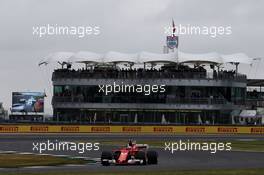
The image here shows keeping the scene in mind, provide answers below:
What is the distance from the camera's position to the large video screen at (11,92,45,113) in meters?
87.6

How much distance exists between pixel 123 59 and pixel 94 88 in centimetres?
716

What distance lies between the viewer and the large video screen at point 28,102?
8762cm

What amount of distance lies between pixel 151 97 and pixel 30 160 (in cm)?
4695

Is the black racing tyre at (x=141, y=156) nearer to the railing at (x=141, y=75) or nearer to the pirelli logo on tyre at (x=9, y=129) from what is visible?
the pirelli logo on tyre at (x=9, y=129)

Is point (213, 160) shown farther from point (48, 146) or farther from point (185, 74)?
point (185, 74)

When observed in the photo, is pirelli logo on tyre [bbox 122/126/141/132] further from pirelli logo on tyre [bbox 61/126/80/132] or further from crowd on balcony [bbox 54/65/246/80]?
crowd on balcony [bbox 54/65/246/80]

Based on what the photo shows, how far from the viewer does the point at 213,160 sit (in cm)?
3234

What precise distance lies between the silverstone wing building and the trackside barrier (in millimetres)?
9582

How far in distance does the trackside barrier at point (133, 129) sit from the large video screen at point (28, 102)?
77.6 ft
